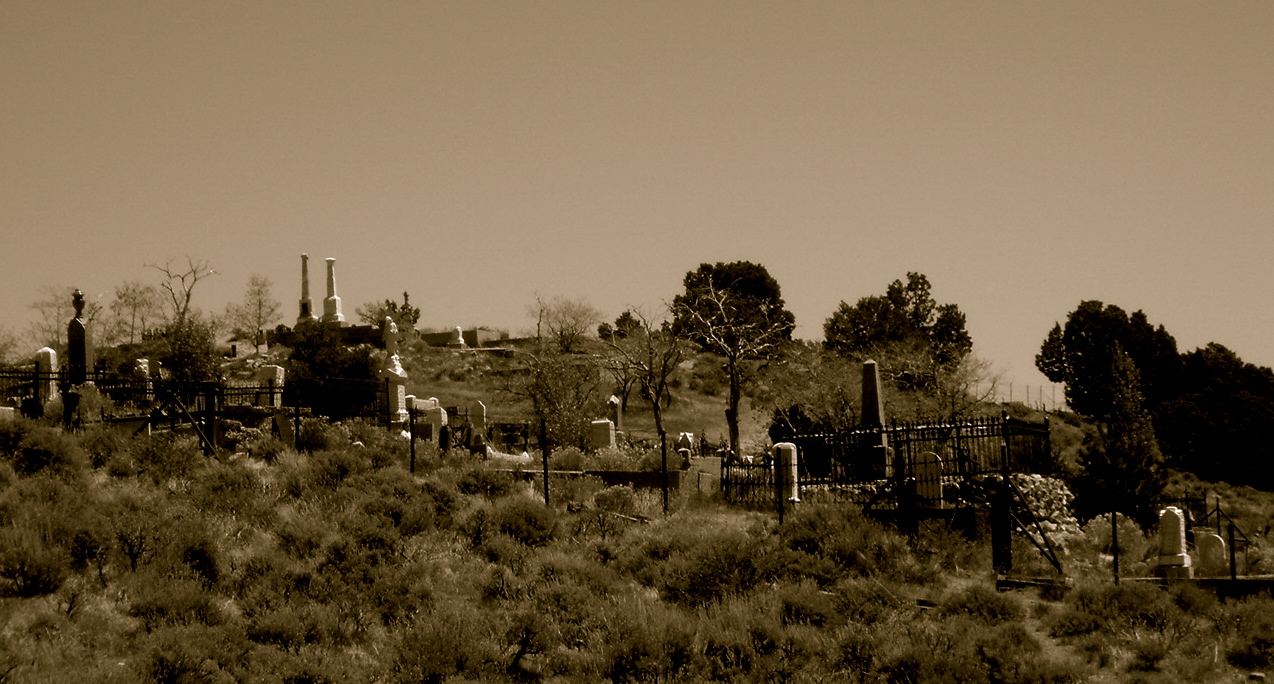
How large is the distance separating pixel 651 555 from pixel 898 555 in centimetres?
410

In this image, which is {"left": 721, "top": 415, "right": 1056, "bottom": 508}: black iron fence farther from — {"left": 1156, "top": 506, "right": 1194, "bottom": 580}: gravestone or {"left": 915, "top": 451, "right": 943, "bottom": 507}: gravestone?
{"left": 1156, "top": 506, "right": 1194, "bottom": 580}: gravestone

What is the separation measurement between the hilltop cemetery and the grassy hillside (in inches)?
2.2

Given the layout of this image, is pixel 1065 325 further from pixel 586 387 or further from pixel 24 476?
pixel 24 476

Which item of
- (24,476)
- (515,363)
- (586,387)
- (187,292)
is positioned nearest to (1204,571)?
(24,476)

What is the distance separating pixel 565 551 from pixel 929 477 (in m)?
7.28

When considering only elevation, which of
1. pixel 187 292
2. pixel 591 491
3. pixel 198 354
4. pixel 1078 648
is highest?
pixel 187 292

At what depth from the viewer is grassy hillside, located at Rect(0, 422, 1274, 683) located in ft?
54.3

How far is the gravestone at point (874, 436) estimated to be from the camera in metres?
27.6

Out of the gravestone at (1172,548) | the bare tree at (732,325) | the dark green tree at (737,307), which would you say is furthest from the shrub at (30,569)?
the dark green tree at (737,307)

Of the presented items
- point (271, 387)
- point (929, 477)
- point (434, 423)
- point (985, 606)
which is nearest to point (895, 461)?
point (929, 477)

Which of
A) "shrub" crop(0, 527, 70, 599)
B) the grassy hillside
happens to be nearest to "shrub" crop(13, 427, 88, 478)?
the grassy hillside

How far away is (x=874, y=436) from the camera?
1117 inches

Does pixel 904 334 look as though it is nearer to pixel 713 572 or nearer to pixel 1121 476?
pixel 1121 476

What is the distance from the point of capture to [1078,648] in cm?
1766
